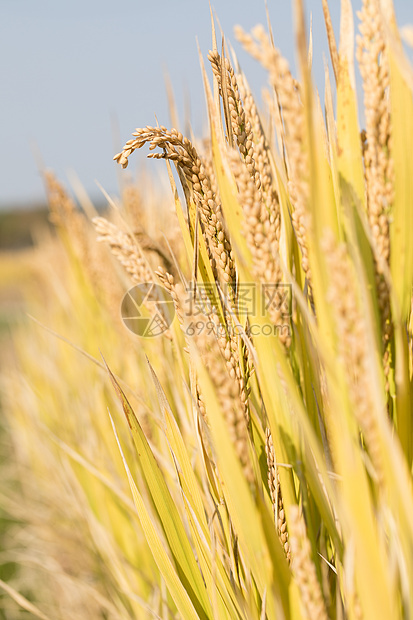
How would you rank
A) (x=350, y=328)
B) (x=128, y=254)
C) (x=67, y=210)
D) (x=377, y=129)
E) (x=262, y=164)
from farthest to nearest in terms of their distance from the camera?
(x=67, y=210) → (x=128, y=254) → (x=262, y=164) → (x=377, y=129) → (x=350, y=328)

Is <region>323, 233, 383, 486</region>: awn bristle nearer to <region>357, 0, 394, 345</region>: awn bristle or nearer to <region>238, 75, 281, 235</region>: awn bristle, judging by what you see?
<region>357, 0, 394, 345</region>: awn bristle

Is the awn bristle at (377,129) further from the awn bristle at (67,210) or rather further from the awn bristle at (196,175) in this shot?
the awn bristle at (67,210)

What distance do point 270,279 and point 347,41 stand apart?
0.25 meters

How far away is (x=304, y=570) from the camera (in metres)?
0.34

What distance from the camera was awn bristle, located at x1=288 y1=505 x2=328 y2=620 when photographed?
0.33m

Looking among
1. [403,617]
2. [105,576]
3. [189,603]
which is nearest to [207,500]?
[189,603]

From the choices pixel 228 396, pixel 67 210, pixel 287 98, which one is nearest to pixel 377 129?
pixel 287 98

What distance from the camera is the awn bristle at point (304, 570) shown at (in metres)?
0.33

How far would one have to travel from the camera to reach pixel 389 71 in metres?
0.39
